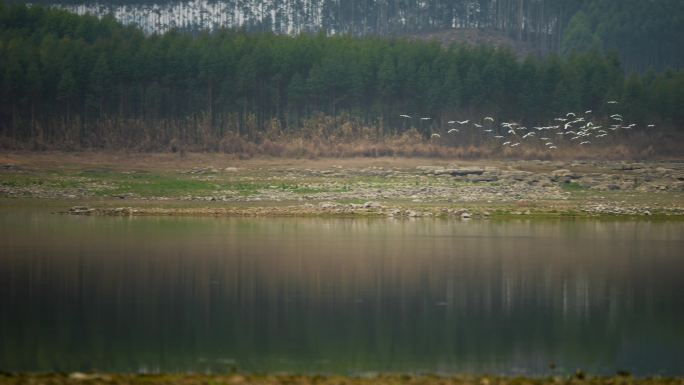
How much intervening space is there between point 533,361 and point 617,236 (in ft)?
79.4

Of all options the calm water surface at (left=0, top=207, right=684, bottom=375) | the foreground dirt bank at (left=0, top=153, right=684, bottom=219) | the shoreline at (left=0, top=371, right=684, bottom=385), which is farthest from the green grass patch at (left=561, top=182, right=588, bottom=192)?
the shoreline at (left=0, top=371, right=684, bottom=385)

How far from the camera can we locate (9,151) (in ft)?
260

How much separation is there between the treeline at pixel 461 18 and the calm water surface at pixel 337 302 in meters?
122

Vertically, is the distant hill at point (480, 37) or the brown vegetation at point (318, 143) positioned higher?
the distant hill at point (480, 37)

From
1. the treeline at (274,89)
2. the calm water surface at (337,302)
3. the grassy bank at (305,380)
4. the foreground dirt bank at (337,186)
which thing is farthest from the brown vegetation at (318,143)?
the grassy bank at (305,380)

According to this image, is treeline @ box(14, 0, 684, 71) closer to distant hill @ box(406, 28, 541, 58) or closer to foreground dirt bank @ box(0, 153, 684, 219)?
distant hill @ box(406, 28, 541, 58)

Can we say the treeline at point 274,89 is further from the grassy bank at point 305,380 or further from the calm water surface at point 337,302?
the grassy bank at point 305,380

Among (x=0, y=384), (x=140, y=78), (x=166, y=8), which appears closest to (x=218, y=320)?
(x=0, y=384)

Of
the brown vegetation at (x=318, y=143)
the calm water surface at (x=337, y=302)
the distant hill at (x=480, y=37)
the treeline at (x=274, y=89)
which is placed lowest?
the calm water surface at (x=337, y=302)

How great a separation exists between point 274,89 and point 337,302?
235ft

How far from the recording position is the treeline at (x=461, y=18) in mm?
152500

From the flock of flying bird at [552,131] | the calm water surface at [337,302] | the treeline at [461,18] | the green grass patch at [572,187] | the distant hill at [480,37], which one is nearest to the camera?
the calm water surface at [337,302]

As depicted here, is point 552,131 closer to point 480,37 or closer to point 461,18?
point 480,37

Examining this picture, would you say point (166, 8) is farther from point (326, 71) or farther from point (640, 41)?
point (326, 71)
